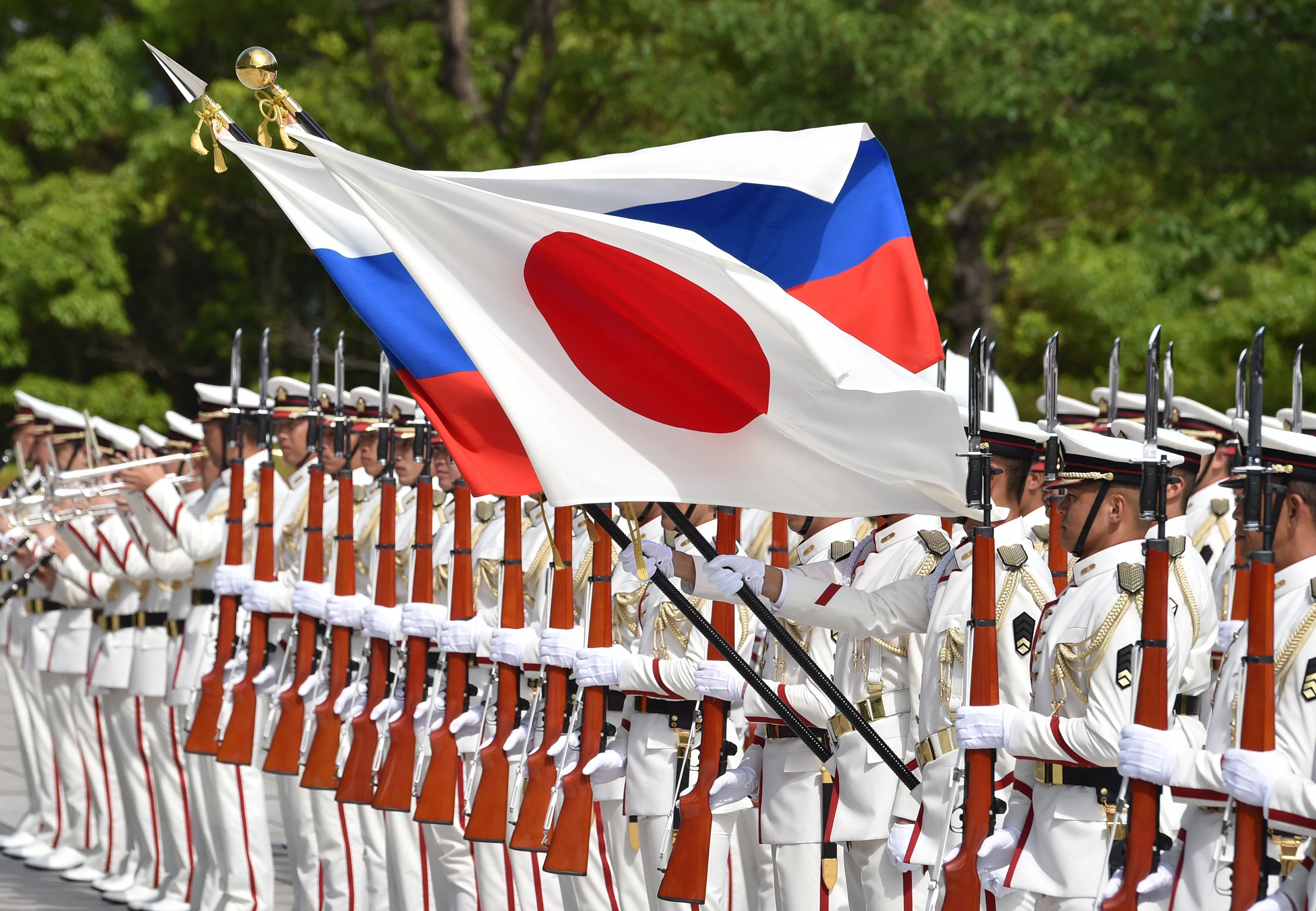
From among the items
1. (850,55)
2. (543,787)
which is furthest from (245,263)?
(543,787)

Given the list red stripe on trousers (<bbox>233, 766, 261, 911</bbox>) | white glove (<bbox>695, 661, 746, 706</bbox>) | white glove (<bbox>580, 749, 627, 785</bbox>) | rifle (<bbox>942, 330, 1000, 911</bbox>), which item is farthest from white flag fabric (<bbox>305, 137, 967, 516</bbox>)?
red stripe on trousers (<bbox>233, 766, 261, 911</bbox>)

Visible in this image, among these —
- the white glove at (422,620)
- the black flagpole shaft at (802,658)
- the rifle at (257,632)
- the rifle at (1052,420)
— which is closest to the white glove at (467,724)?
the white glove at (422,620)

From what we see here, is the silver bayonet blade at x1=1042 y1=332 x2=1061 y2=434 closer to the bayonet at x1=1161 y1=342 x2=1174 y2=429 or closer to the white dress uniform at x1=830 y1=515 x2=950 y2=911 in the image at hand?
the bayonet at x1=1161 y1=342 x2=1174 y2=429

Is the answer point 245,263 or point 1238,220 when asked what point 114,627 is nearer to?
point 1238,220

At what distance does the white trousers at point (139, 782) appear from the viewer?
9266mm

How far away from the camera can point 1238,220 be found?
52.4ft

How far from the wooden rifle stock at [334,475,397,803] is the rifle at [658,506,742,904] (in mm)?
1726

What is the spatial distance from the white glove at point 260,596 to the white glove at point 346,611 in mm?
439

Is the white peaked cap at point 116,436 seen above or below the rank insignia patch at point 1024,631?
above

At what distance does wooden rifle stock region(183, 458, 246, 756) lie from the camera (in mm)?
8008

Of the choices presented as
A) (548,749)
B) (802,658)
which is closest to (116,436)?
(548,749)

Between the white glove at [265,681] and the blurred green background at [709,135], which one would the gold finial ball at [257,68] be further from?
the blurred green background at [709,135]

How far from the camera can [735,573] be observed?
5062 millimetres

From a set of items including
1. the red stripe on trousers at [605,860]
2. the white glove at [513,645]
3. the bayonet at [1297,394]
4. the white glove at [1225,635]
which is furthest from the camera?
the white glove at [513,645]
